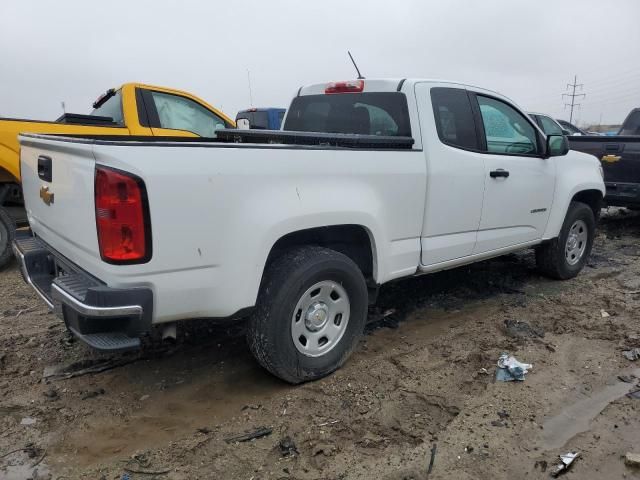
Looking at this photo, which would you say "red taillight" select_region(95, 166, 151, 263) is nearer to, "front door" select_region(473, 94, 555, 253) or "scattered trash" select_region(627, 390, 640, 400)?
"front door" select_region(473, 94, 555, 253)

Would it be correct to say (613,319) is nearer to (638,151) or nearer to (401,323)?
(401,323)

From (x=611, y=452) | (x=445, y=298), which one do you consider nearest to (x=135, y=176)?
(x=611, y=452)

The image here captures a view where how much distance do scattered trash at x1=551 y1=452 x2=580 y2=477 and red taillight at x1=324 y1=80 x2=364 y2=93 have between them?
281 centimetres

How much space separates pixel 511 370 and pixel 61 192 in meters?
2.94

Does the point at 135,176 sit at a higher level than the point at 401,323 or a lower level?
higher

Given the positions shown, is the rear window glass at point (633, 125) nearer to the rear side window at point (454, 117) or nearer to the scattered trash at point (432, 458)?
the rear side window at point (454, 117)

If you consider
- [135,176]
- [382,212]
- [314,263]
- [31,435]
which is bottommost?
[31,435]

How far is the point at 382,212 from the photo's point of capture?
134 inches

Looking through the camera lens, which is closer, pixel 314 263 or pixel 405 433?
pixel 405 433

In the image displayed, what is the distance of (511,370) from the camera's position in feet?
11.2

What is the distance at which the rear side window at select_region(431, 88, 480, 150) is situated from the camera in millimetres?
3877

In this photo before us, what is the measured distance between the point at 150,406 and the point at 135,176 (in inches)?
58.3

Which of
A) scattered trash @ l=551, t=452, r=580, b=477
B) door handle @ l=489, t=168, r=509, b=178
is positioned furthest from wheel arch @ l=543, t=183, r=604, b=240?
scattered trash @ l=551, t=452, r=580, b=477

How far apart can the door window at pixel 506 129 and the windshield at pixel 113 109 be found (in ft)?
12.8
